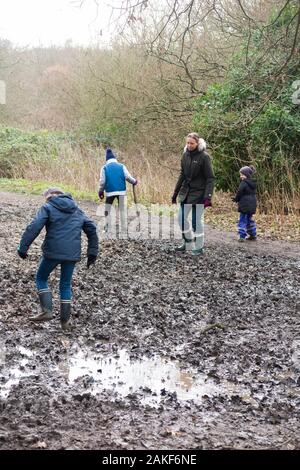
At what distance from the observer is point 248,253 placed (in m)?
10.7

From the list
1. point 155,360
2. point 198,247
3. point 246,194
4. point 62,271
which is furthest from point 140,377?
point 246,194

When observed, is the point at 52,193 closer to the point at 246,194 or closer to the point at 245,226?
the point at 246,194

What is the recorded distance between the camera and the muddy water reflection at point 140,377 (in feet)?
15.3

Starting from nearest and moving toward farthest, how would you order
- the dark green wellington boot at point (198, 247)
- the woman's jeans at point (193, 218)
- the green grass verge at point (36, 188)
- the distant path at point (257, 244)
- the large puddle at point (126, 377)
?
the large puddle at point (126, 377), the woman's jeans at point (193, 218), the dark green wellington boot at point (198, 247), the distant path at point (257, 244), the green grass verge at point (36, 188)

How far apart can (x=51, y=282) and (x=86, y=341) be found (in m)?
2.40

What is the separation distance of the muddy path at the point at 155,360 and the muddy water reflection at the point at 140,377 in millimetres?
16

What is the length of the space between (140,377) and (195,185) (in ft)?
17.3

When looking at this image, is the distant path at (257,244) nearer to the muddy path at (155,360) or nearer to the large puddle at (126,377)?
the muddy path at (155,360)

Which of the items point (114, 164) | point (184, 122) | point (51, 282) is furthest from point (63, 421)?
point (184, 122)

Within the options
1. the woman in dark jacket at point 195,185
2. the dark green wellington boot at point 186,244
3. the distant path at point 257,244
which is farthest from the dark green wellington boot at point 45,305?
the distant path at point 257,244

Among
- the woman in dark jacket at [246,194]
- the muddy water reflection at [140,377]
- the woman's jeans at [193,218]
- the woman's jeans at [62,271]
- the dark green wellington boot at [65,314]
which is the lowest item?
the muddy water reflection at [140,377]

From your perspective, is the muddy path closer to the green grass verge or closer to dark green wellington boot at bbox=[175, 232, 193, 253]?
dark green wellington boot at bbox=[175, 232, 193, 253]

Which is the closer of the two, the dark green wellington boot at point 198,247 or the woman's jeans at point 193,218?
the woman's jeans at point 193,218

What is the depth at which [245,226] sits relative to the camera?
38.1ft
